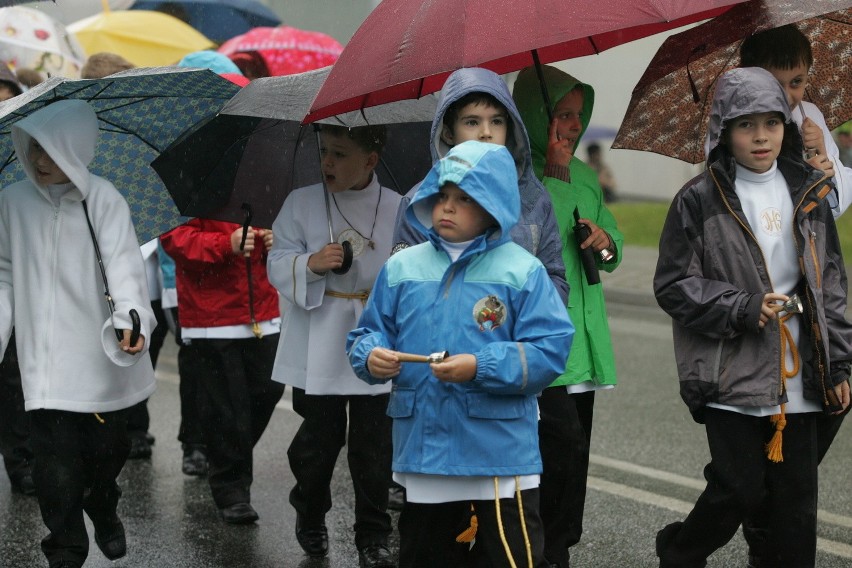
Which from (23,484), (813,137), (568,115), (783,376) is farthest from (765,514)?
(23,484)

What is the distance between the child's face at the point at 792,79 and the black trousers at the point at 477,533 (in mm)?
1848

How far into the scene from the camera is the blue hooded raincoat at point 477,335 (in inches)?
158

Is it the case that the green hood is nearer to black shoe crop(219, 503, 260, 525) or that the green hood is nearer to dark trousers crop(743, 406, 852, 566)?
dark trousers crop(743, 406, 852, 566)

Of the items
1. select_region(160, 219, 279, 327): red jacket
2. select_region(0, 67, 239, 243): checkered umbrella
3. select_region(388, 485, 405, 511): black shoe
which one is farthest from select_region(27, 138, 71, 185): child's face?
select_region(388, 485, 405, 511): black shoe

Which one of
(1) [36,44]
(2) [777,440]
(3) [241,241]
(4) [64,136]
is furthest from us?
(1) [36,44]

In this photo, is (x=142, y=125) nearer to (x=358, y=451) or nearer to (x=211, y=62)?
(x=358, y=451)

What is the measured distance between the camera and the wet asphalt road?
562cm

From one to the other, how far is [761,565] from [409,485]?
142cm

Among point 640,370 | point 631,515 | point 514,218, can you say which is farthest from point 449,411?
point 640,370

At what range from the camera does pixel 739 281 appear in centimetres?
451

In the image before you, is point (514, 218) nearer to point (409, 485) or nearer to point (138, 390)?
point (409, 485)

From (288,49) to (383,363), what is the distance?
6197mm

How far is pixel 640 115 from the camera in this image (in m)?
5.26

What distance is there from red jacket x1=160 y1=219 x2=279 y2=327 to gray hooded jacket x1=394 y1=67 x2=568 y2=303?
6.24 feet
